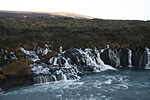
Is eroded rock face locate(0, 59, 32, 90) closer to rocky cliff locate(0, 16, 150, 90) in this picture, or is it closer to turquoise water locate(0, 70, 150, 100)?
rocky cliff locate(0, 16, 150, 90)

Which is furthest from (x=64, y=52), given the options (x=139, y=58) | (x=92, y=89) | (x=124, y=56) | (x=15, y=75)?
(x=139, y=58)

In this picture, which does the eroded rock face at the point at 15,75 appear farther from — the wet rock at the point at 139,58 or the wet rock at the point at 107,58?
the wet rock at the point at 139,58

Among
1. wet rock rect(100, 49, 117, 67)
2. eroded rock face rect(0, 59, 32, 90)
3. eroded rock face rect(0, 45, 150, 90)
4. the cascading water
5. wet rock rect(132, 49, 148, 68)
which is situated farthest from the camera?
wet rock rect(100, 49, 117, 67)

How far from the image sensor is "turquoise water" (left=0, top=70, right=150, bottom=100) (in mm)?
15023

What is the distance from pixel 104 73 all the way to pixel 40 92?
9020mm

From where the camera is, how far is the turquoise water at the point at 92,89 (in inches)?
591

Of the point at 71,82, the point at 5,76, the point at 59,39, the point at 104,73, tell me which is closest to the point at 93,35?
the point at 59,39

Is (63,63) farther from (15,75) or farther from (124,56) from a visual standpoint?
(124,56)

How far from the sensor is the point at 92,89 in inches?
658

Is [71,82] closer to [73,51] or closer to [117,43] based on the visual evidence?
[73,51]

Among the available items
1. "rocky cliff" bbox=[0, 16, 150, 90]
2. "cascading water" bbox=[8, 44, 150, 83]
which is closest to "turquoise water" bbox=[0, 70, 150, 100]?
"cascading water" bbox=[8, 44, 150, 83]

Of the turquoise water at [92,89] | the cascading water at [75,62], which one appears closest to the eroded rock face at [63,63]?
the cascading water at [75,62]

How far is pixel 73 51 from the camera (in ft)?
84.4

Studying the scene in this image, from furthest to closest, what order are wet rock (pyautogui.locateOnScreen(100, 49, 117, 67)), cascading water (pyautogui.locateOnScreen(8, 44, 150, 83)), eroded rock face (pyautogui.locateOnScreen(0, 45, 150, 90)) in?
wet rock (pyautogui.locateOnScreen(100, 49, 117, 67)) < cascading water (pyautogui.locateOnScreen(8, 44, 150, 83)) < eroded rock face (pyautogui.locateOnScreen(0, 45, 150, 90))
